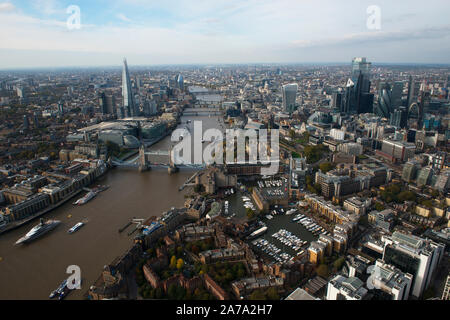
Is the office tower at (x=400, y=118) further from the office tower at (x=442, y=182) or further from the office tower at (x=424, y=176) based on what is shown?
the office tower at (x=442, y=182)

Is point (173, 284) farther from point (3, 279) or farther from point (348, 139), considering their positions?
point (348, 139)

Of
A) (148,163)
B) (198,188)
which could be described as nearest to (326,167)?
(198,188)

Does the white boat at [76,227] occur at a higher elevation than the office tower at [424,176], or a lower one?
lower

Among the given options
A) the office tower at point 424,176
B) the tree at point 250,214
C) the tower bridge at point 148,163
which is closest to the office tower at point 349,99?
the office tower at point 424,176

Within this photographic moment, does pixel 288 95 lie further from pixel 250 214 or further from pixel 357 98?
pixel 250 214

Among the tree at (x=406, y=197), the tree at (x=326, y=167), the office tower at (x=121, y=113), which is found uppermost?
the office tower at (x=121, y=113)

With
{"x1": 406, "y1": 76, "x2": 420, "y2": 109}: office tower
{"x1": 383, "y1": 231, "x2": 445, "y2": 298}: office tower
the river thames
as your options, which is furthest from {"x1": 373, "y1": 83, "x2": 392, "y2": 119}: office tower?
{"x1": 383, "y1": 231, "x2": 445, "y2": 298}: office tower

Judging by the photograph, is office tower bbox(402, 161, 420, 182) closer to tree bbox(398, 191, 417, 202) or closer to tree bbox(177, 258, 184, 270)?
tree bbox(398, 191, 417, 202)
